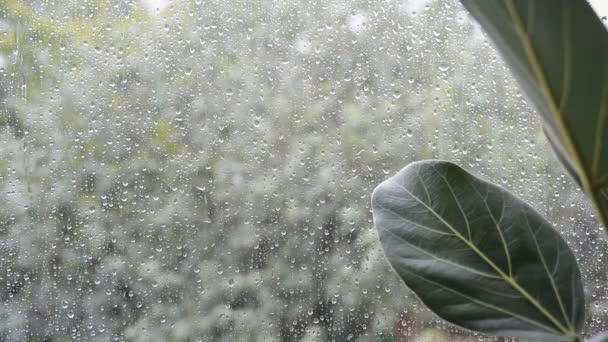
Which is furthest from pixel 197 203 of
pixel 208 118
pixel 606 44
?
pixel 606 44

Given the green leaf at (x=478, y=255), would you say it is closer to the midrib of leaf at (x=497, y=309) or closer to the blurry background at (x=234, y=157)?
the midrib of leaf at (x=497, y=309)

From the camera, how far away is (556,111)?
1.09ft

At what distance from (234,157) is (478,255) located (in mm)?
400

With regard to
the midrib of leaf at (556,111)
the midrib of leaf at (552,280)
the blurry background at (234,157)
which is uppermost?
the blurry background at (234,157)

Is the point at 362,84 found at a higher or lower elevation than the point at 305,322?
higher

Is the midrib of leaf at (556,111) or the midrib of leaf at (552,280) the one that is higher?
the midrib of leaf at (556,111)

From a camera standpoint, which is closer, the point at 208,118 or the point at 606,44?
the point at 606,44

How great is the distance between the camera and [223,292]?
71 cm

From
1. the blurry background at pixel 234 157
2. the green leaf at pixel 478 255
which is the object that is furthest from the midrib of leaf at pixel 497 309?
the blurry background at pixel 234 157

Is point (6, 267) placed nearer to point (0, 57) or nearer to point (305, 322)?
point (0, 57)

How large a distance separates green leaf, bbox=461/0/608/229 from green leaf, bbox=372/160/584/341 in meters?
0.06

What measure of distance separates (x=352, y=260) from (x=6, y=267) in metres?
0.42

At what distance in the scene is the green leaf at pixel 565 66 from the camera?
1.00 feet

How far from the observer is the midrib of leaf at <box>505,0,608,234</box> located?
1.03 ft
